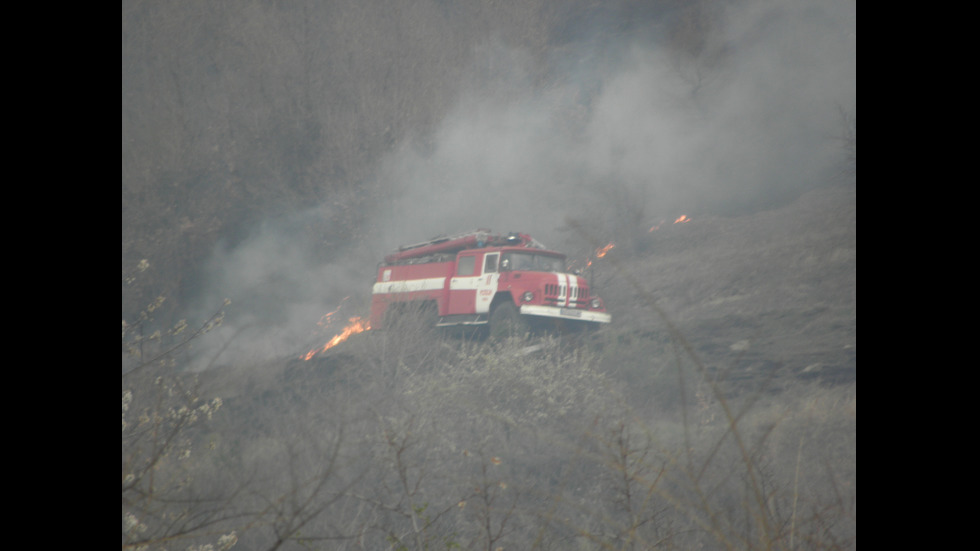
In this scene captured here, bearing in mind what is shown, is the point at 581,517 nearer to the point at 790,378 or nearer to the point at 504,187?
the point at 790,378

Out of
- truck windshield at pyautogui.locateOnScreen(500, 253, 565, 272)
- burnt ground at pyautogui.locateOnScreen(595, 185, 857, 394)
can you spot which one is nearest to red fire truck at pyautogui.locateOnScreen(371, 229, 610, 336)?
truck windshield at pyautogui.locateOnScreen(500, 253, 565, 272)

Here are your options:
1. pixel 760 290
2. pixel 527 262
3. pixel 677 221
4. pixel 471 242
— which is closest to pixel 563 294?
pixel 527 262

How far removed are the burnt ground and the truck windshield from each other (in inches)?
52.8

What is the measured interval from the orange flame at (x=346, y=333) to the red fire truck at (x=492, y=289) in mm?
792

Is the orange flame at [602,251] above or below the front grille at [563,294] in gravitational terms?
above

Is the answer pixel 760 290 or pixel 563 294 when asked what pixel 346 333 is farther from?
pixel 760 290

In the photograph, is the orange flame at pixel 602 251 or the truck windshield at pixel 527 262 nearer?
the truck windshield at pixel 527 262

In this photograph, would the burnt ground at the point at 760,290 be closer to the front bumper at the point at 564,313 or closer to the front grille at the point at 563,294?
the front bumper at the point at 564,313

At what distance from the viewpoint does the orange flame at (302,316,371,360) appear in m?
8.67

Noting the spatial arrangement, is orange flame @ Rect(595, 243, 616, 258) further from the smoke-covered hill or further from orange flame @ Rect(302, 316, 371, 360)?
orange flame @ Rect(302, 316, 371, 360)

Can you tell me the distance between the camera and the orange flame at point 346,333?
867 centimetres

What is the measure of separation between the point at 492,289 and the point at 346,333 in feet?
10.6

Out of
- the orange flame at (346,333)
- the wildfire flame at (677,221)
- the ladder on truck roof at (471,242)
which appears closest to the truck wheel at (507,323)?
the ladder on truck roof at (471,242)

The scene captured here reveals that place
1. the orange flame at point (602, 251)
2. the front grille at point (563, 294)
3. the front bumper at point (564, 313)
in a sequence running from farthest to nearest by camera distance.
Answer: the orange flame at point (602, 251) → the front grille at point (563, 294) → the front bumper at point (564, 313)
